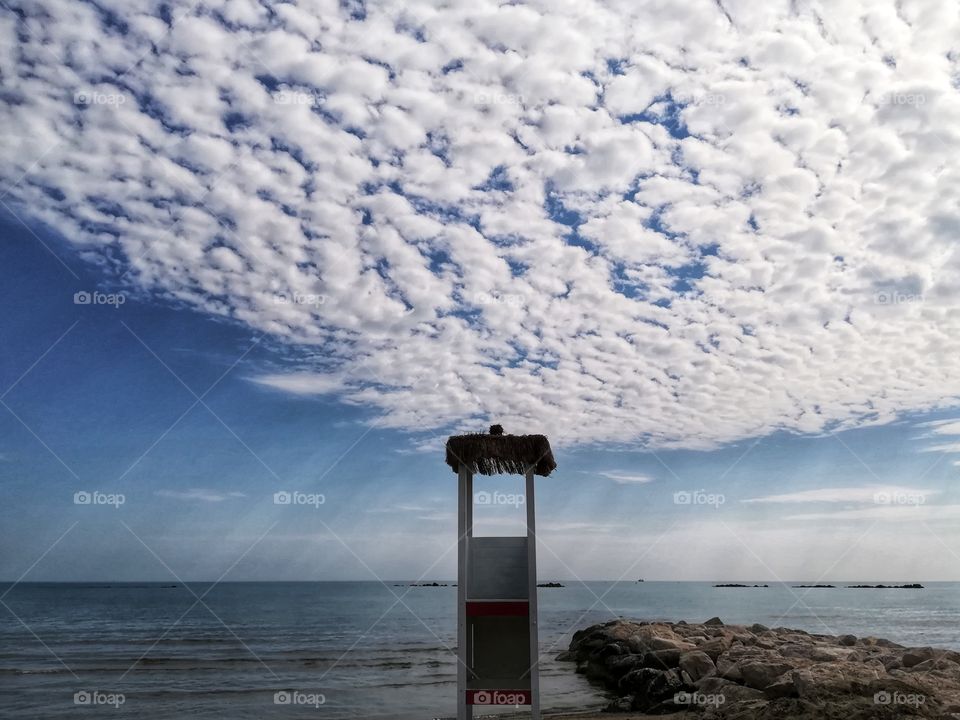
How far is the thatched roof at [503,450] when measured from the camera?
9.55 metres

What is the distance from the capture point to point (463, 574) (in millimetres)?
9203

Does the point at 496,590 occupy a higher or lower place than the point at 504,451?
lower

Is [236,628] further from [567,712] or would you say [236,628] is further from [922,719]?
[922,719]

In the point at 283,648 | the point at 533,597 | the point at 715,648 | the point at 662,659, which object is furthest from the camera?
the point at 283,648

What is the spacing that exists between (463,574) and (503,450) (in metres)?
1.60

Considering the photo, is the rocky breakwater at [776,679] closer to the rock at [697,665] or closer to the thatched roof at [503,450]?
the rock at [697,665]

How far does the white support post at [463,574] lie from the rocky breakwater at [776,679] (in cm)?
457

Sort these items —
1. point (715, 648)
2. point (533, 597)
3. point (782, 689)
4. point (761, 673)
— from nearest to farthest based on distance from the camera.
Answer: point (533, 597)
point (782, 689)
point (761, 673)
point (715, 648)

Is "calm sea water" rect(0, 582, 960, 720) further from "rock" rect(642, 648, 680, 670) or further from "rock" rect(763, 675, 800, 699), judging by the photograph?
"rock" rect(763, 675, 800, 699)

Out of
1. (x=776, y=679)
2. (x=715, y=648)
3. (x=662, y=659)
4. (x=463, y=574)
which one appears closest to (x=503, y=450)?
(x=463, y=574)

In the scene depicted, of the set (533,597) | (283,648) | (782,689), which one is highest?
(533,597)

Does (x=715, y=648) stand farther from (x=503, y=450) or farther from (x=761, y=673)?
(x=503, y=450)

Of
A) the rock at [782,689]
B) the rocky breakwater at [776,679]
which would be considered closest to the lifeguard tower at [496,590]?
the rocky breakwater at [776,679]

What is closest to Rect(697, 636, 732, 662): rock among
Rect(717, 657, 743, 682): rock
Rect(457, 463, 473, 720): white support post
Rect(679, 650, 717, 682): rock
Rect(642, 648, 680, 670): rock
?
Rect(642, 648, 680, 670): rock
